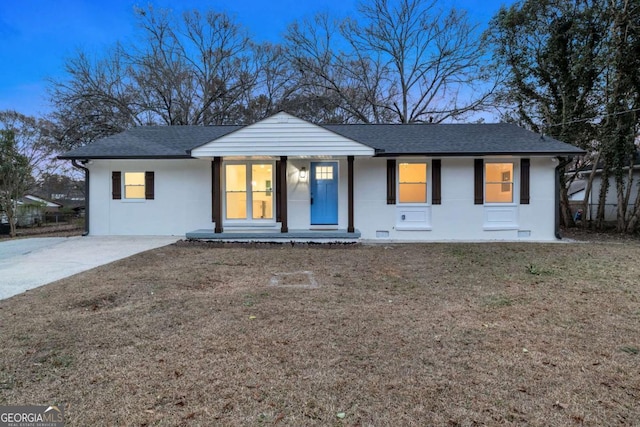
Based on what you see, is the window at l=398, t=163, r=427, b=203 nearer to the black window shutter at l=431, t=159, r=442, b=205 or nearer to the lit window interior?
the black window shutter at l=431, t=159, r=442, b=205

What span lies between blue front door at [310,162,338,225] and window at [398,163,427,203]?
6.71 feet

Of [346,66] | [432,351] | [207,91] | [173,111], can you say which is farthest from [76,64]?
[432,351]

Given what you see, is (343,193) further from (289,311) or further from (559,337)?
(559,337)

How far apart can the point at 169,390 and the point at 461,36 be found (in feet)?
74.8

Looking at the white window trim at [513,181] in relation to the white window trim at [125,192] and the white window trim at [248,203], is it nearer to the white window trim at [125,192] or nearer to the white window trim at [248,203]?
the white window trim at [248,203]

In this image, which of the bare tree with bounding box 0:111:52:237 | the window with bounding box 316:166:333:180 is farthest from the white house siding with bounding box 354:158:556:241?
the bare tree with bounding box 0:111:52:237

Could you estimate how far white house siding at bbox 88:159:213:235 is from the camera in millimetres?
10953

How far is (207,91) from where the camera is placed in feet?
71.2

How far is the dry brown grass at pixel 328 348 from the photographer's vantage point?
2.22 meters

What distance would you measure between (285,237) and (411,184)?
423 centimetres

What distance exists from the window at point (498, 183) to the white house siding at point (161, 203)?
871 centimetres

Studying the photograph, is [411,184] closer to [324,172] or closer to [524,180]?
[324,172]

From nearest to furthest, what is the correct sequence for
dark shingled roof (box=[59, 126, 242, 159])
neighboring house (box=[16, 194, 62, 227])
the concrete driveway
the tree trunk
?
the concrete driveway < dark shingled roof (box=[59, 126, 242, 159]) < the tree trunk < neighboring house (box=[16, 194, 62, 227])

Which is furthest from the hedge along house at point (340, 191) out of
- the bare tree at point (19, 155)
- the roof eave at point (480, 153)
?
the bare tree at point (19, 155)
